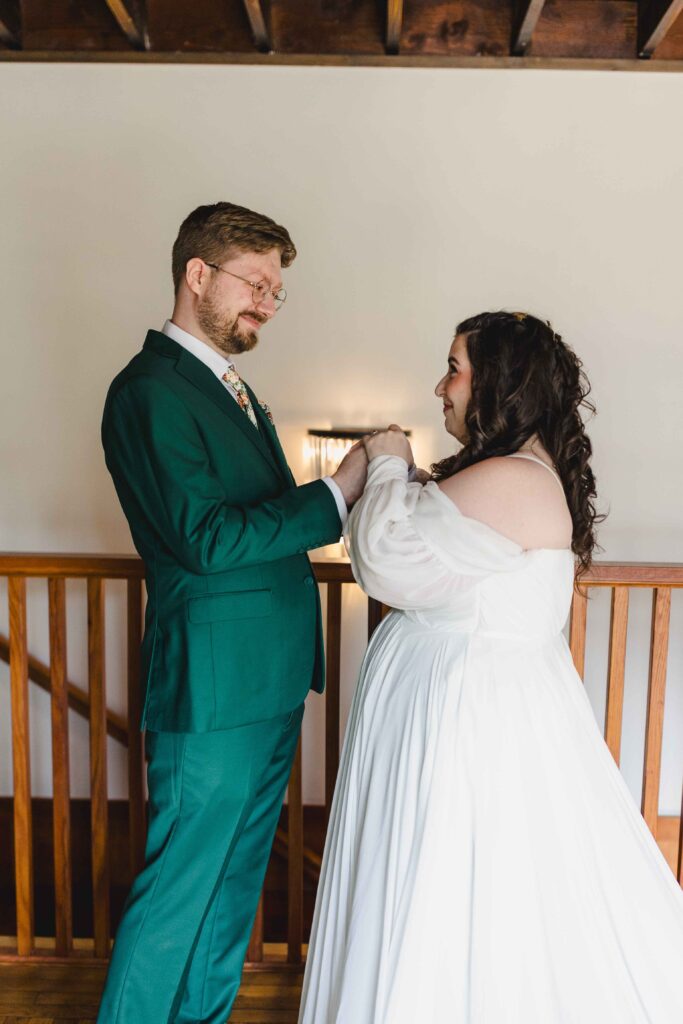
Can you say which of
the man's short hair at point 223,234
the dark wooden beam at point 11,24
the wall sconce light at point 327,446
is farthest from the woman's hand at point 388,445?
the dark wooden beam at point 11,24

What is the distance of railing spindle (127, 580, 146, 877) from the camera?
7.13ft

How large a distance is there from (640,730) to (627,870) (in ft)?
6.73

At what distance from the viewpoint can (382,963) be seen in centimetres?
151

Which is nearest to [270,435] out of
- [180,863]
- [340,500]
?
[340,500]

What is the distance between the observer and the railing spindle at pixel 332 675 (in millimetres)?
2202

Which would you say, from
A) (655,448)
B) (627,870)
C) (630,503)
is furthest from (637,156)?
(627,870)

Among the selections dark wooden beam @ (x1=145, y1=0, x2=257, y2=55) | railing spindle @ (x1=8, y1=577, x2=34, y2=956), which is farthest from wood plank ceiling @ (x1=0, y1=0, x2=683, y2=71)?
railing spindle @ (x1=8, y1=577, x2=34, y2=956)

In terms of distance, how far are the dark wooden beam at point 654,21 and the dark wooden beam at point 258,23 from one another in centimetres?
141

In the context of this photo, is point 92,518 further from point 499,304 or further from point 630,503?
point 630,503

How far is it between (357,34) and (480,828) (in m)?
2.95

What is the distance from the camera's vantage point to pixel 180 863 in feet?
5.73

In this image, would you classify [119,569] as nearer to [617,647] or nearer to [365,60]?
[617,647]

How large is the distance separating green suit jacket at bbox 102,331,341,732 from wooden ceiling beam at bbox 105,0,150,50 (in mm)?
1864

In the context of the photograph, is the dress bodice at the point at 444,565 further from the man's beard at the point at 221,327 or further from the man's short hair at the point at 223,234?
the man's short hair at the point at 223,234
